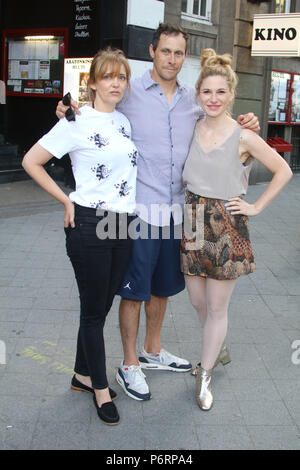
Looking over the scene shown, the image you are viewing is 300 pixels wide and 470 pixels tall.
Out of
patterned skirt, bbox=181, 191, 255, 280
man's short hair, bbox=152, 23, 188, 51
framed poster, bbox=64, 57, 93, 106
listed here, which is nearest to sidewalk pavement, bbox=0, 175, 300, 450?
patterned skirt, bbox=181, 191, 255, 280

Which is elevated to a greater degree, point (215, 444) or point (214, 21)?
point (214, 21)

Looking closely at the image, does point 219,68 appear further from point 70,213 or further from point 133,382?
point 133,382

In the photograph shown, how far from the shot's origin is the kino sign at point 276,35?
35.0 ft

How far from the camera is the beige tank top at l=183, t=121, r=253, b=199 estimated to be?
132 inches

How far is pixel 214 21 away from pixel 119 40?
3162mm

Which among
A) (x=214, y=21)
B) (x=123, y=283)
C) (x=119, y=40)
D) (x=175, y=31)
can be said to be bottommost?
(x=123, y=283)

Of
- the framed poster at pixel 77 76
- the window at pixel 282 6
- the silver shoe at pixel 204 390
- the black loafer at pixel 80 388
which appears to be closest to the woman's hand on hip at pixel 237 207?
the silver shoe at pixel 204 390

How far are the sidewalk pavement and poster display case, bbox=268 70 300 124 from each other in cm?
809

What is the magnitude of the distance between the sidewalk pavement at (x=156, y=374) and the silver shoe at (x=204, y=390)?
0.16 feet

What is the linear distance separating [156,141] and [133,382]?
1.49m

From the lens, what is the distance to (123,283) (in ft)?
11.6
